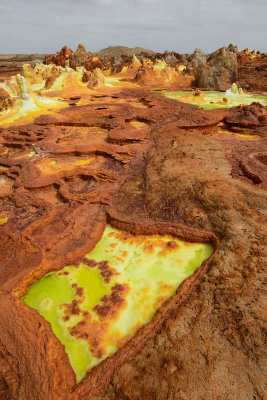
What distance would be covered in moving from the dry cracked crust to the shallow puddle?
0.37ft

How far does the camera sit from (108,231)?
3041mm

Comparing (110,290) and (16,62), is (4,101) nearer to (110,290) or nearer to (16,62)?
(110,290)

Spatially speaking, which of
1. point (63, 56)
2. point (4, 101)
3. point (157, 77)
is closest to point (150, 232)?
point (4, 101)

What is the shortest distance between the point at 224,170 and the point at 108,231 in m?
2.00

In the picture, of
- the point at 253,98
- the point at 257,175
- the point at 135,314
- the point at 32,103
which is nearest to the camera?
the point at 135,314

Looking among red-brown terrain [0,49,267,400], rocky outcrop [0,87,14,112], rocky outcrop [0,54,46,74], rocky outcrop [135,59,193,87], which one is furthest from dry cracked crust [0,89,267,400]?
rocky outcrop [0,54,46,74]

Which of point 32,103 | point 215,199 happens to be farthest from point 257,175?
point 32,103

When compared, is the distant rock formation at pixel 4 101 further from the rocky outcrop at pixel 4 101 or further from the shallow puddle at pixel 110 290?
the shallow puddle at pixel 110 290

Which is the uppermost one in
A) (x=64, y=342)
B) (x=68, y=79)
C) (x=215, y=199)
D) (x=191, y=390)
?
(x=68, y=79)

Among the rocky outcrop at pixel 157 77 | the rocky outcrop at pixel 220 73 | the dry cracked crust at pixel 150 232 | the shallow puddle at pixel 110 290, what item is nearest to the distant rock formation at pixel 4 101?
the dry cracked crust at pixel 150 232

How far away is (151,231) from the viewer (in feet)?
9.39

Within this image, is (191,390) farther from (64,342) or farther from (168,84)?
(168,84)

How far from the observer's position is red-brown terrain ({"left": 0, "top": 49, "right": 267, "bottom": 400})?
1.54 metres

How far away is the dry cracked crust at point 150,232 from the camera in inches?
60.5
